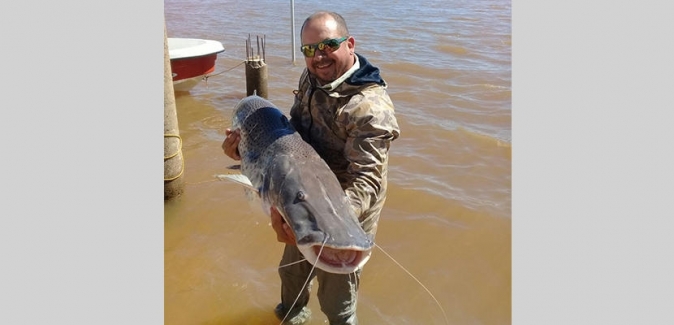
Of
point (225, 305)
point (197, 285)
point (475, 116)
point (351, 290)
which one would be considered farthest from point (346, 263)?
point (475, 116)

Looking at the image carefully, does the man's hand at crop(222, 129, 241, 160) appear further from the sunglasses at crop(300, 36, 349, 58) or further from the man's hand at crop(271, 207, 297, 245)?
the man's hand at crop(271, 207, 297, 245)

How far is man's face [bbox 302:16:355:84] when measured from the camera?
110 inches

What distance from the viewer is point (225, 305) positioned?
13.4 ft

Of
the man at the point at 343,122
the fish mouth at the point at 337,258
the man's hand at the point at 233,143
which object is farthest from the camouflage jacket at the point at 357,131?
the man's hand at the point at 233,143

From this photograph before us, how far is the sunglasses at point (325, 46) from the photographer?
2.80m

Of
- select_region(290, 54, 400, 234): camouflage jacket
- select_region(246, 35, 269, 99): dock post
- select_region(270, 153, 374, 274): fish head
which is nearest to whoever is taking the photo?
select_region(270, 153, 374, 274): fish head

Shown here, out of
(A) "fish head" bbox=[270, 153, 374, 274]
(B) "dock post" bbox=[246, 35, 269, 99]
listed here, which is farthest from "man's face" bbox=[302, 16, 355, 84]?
(B) "dock post" bbox=[246, 35, 269, 99]

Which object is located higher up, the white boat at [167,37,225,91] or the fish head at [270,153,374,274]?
the white boat at [167,37,225,91]

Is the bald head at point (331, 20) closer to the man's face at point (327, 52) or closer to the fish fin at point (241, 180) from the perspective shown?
the man's face at point (327, 52)

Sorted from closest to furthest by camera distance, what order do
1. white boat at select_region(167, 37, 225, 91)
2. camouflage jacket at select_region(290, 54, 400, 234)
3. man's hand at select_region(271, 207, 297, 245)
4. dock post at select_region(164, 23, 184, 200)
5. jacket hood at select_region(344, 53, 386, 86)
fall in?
man's hand at select_region(271, 207, 297, 245), camouflage jacket at select_region(290, 54, 400, 234), jacket hood at select_region(344, 53, 386, 86), dock post at select_region(164, 23, 184, 200), white boat at select_region(167, 37, 225, 91)

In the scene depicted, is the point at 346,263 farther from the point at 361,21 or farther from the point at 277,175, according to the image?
the point at 361,21

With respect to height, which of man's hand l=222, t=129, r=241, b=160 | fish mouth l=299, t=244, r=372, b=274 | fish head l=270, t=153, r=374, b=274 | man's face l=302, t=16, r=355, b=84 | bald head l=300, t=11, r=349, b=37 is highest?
bald head l=300, t=11, r=349, b=37

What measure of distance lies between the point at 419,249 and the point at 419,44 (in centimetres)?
823

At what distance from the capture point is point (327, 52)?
2844mm
